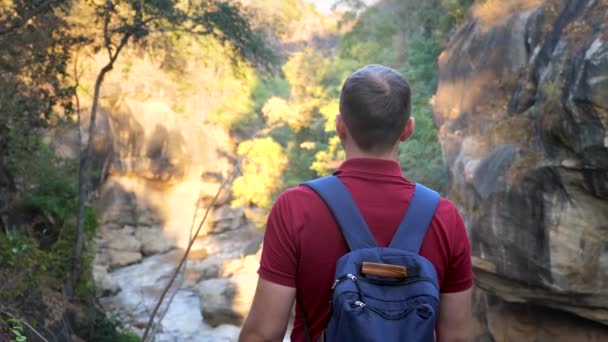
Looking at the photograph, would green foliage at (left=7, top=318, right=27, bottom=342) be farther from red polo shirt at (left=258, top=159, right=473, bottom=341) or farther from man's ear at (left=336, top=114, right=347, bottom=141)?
man's ear at (left=336, top=114, right=347, bottom=141)

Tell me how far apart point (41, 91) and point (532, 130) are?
693cm

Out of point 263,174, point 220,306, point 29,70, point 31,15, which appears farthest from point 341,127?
point 263,174

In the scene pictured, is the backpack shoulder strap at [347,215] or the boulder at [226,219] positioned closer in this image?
the backpack shoulder strap at [347,215]

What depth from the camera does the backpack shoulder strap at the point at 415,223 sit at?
5.57 ft

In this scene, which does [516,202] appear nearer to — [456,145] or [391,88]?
[456,145]

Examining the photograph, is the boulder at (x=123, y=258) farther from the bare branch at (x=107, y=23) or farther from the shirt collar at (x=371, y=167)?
the shirt collar at (x=371, y=167)

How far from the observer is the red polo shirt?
1.70m

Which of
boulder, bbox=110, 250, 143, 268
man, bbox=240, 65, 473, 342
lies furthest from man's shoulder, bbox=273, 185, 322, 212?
boulder, bbox=110, 250, 143, 268

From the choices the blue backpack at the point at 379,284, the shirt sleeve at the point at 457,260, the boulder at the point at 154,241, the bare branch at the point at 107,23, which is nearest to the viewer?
the blue backpack at the point at 379,284

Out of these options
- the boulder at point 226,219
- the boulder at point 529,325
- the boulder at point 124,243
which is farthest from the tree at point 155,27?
the boulder at point 226,219

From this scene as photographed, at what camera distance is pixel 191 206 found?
28328mm

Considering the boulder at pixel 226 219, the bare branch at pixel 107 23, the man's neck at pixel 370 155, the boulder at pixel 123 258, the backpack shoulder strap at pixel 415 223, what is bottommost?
the boulder at pixel 226 219

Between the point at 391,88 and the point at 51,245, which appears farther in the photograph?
→ the point at 51,245

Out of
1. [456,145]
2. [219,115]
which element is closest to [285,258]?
[456,145]
